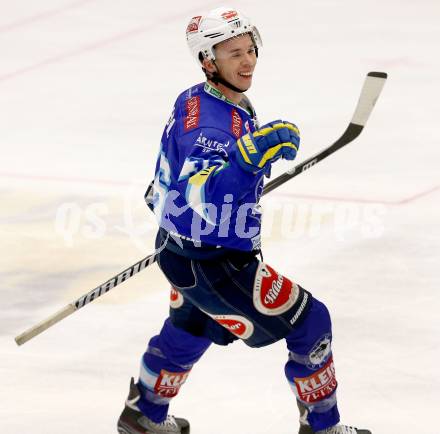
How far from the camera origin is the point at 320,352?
4.55 m

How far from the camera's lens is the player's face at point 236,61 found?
4.43 metres

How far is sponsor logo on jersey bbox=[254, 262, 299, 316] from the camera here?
4.42 m

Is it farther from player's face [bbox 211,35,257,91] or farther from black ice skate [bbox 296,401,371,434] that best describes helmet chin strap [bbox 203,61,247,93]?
black ice skate [bbox 296,401,371,434]

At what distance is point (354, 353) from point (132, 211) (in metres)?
2.12

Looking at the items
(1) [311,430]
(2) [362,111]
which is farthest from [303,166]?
(1) [311,430]

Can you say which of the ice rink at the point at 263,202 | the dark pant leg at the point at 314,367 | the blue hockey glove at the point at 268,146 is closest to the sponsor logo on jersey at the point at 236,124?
the blue hockey glove at the point at 268,146

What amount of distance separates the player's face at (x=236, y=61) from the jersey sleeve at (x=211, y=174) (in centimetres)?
28

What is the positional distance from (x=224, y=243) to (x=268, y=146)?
49 cm

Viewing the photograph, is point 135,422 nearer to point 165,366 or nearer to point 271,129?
point 165,366

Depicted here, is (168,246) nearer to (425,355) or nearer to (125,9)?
(425,355)

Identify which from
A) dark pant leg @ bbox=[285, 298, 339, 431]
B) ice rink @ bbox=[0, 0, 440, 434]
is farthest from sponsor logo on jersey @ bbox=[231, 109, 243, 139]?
ice rink @ bbox=[0, 0, 440, 434]

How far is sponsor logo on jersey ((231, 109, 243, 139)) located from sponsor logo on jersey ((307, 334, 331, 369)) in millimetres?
780

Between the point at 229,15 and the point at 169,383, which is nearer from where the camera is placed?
the point at 229,15

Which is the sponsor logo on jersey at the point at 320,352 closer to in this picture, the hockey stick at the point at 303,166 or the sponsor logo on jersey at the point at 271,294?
the sponsor logo on jersey at the point at 271,294
